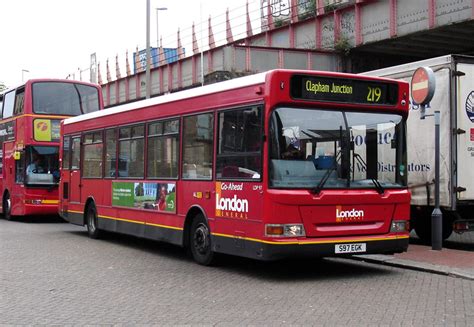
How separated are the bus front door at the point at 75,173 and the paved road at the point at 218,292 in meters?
3.67

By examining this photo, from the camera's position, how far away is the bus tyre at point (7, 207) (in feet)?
70.5

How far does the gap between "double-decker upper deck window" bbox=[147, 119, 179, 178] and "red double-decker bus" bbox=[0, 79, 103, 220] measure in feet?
29.8

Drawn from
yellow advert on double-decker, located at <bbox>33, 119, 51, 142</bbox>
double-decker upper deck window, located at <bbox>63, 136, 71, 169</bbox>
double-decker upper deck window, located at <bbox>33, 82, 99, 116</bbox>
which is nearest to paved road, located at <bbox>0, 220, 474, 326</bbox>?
double-decker upper deck window, located at <bbox>63, 136, 71, 169</bbox>

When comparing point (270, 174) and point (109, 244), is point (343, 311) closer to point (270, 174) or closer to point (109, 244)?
point (270, 174)

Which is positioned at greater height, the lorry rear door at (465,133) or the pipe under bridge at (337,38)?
the pipe under bridge at (337,38)

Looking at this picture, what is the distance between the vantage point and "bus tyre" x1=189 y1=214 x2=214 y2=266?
9914 millimetres

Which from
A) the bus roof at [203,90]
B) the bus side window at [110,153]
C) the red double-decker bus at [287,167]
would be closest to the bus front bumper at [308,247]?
the red double-decker bus at [287,167]

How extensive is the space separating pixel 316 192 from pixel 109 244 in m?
6.59

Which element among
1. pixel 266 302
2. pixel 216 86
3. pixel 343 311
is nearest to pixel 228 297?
pixel 266 302

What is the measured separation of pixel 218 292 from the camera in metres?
8.02

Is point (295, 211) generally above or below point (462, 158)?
below

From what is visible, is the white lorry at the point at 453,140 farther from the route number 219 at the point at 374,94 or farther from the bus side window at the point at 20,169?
the bus side window at the point at 20,169

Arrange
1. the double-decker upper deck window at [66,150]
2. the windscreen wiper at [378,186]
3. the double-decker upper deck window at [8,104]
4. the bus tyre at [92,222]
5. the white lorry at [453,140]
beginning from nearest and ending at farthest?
the windscreen wiper at [378,186], the white lorry at [453,140], the bus tyre at [92,222], the double-decker upper deck window at [66,150], the double-decker upper deck window at [8,104]

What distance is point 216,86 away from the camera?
9859 millimetres
